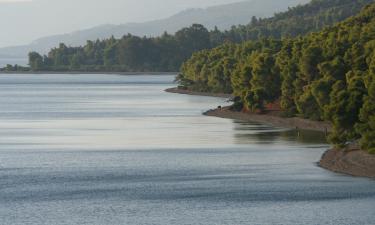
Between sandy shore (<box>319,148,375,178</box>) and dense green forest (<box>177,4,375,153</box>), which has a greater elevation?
dense green forest (<box>177,4,375,153</box>)

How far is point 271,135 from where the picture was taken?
133 m

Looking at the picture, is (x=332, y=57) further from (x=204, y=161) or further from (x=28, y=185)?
(x=28, y=185)

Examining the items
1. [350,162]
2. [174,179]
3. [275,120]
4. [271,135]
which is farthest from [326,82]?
[174,179]

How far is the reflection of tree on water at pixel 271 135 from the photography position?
12426 centimetres

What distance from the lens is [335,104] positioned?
336 feet

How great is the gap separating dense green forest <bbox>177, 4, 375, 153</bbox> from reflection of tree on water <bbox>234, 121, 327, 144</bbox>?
10.4 feet

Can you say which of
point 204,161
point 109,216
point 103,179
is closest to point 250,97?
point 204,161

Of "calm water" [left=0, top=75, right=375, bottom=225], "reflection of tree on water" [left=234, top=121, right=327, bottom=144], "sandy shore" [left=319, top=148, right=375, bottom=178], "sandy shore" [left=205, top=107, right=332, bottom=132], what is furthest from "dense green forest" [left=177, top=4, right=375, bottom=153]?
"calm water" [left=0, top=75, right=375, bottom=225]

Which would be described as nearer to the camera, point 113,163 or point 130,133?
point 113,163

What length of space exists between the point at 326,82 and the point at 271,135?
33.0ft

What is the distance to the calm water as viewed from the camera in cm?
7306

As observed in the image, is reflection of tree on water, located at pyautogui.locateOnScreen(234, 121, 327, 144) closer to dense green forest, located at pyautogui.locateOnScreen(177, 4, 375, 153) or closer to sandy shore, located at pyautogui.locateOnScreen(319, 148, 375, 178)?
dense green forest, located at pyautogui.locateOnScreen(177, 4, 375, 153)

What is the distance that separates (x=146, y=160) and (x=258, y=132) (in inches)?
1384

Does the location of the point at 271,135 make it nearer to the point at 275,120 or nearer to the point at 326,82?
the point at 326,82
